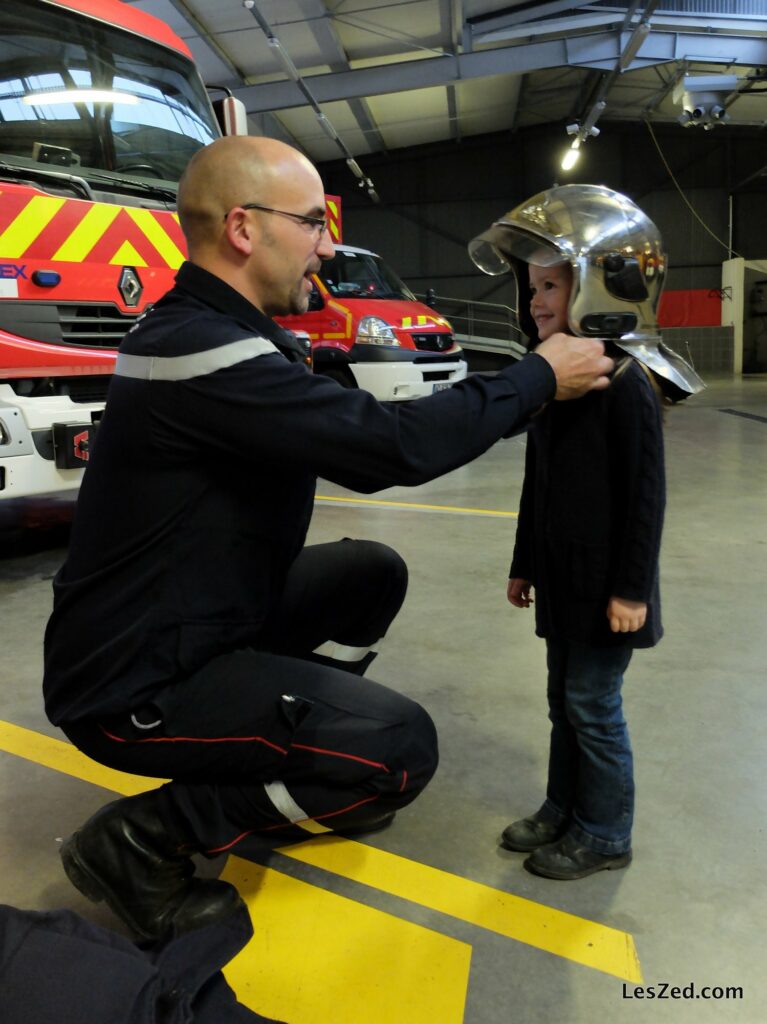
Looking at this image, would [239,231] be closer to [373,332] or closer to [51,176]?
[51,176]

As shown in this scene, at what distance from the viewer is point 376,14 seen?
33.1 feet

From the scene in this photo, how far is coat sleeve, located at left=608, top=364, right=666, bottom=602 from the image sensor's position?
1602 millimetres

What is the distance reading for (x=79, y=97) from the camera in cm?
377

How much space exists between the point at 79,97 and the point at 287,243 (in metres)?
2.82

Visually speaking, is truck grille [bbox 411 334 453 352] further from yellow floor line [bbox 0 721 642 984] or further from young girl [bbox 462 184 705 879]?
yellow floor line [bbox 0 721 642 984]

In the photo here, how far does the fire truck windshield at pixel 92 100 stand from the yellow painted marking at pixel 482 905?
3.08 meters

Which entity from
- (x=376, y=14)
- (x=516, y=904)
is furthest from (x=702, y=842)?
(x=376, y=14)

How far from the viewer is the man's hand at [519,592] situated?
1974 mm

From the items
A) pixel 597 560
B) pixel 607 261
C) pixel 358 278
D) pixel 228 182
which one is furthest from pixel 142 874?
pixel 358 278

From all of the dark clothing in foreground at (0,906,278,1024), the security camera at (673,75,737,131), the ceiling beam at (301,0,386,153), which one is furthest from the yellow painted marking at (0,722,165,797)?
the security camera at (673,75,737,131)

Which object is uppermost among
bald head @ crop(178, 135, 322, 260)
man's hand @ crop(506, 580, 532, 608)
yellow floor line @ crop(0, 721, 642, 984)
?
bald head @ crop(178, 135, 322, 260)

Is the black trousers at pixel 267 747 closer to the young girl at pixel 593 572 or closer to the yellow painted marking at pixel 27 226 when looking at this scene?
the young girl at pixel 593 572

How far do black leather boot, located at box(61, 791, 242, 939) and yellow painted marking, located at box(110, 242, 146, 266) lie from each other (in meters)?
2.74

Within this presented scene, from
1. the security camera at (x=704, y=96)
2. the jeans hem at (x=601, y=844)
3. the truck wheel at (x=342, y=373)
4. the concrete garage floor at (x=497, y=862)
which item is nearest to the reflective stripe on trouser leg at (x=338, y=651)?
the concrete garage floor at (x=497, y=862)
